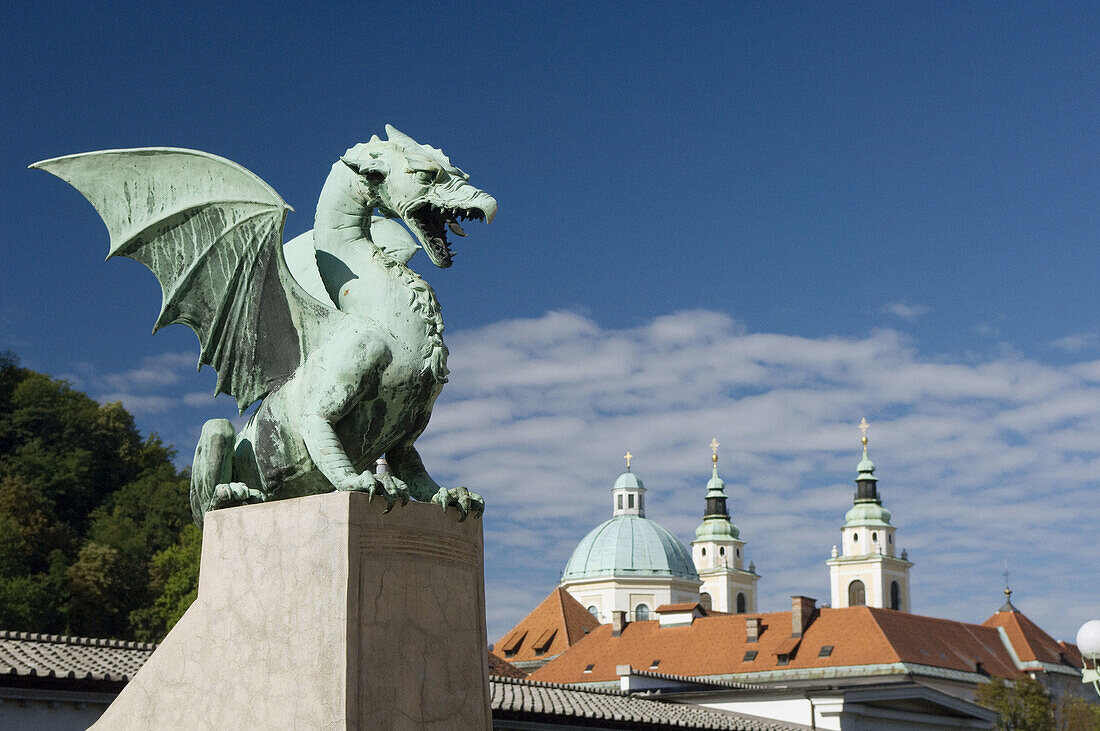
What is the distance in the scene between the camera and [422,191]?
6.37 m

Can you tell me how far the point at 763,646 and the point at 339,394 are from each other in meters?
57.7

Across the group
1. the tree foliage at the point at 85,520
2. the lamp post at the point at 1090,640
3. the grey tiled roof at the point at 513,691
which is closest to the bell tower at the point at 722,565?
the tree foliage at the point at 85,520

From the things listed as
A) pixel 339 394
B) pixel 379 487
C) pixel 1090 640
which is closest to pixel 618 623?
pixel 1090 640

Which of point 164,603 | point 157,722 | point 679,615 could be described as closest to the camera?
point 157,722

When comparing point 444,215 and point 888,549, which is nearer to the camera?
point 444,215

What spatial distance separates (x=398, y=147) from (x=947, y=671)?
61.2 metres

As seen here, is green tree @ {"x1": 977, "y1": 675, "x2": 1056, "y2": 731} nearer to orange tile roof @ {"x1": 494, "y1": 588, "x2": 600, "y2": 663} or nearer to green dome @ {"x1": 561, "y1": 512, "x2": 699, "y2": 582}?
orange tile roof @ {"x1": 494, "y1": 588, "x2": 600, "y2": 663}

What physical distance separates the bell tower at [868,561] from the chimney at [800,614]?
46811 mm

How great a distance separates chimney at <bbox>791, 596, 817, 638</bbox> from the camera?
202 feet

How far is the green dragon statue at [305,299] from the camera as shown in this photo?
621 centimetres

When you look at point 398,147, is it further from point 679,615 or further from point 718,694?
point 679,615

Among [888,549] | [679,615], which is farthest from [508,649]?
[888,549]

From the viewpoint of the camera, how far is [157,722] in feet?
20.1

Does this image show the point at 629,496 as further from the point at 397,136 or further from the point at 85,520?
the point at 397,136
